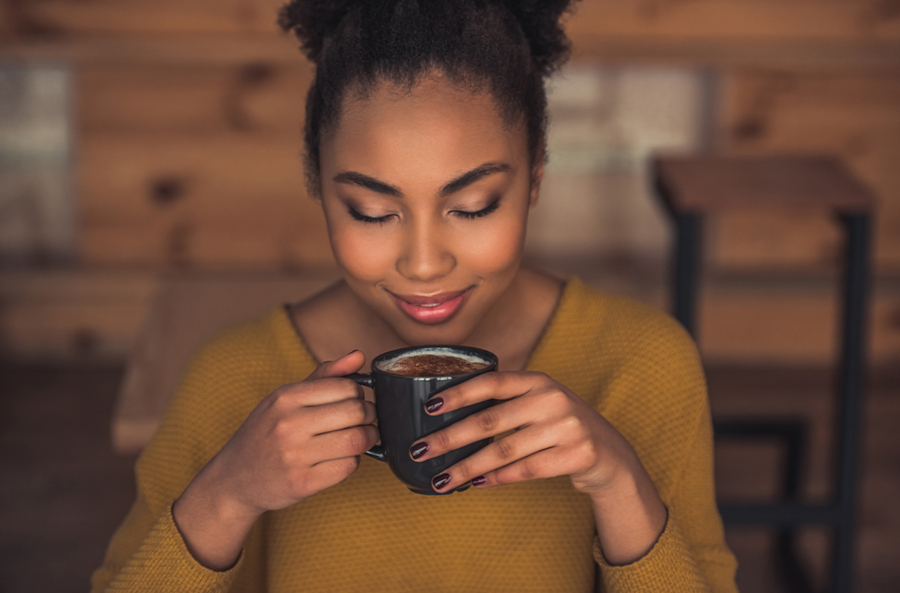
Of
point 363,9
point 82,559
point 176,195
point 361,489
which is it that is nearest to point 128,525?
point 361,489

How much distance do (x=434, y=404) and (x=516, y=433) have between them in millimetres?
78

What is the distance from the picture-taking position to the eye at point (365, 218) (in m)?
0.85

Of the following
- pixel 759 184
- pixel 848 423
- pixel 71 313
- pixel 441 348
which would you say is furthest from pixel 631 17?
pixel 441 348

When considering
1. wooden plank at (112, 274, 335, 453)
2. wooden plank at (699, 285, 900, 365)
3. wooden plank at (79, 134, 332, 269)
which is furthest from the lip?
wooden plank at (699, 285, 900, 365)

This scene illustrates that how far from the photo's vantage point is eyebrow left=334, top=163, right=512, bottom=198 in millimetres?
829

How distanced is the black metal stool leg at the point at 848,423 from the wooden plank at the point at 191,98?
6.23 feet

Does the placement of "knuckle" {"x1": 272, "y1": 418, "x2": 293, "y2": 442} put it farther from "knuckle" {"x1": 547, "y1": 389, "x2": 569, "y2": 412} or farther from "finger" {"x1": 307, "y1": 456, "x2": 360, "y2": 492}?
"knuckle" {"x1": 547, "y1": 389, "x2": 569, "y2": 412}

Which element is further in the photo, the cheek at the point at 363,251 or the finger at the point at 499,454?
the cheek at the point at 363,251

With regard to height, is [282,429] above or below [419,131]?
below

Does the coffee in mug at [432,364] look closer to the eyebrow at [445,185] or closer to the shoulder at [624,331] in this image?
the eyebrow at [445,185]

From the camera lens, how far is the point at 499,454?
733 millimetres

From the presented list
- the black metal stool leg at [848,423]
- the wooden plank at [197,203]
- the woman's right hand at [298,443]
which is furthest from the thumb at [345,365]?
the wooden plank at [197,203]

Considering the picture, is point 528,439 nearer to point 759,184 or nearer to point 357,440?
point 357,440

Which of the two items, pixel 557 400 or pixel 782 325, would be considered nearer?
pixel 557 400
